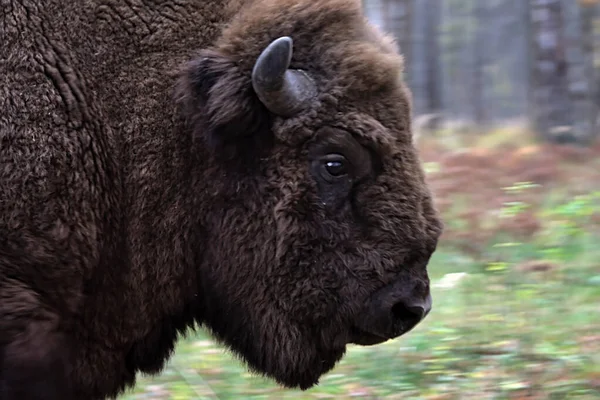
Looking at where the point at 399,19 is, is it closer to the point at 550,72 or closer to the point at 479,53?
the point at 550,72

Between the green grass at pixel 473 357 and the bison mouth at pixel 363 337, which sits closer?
the bison mouth at pixel 363 337

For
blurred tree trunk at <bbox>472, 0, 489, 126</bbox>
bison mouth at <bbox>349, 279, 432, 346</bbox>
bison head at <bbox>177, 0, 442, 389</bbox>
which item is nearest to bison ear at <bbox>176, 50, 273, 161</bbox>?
bison head at <bbox>177, 0, 442, 389</bbox>

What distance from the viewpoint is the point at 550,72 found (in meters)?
11.3

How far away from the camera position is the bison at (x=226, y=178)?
12.1 ft

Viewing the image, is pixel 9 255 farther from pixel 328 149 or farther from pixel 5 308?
pixel 328 149

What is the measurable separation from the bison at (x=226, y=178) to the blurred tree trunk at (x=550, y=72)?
7627mm

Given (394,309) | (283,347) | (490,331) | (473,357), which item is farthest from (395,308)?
(490,331)

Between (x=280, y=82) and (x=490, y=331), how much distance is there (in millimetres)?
2693

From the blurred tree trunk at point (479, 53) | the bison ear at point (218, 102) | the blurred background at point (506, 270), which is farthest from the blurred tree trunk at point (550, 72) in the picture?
the blurred tree trunk at point (479, 53)

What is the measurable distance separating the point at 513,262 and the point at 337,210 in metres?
3.48

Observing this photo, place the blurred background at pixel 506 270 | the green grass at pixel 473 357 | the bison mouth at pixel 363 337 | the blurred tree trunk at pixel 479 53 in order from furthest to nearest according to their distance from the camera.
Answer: the blurred tree trunk at pixel 479 53
the blurred background at pixel 506 270
the green grass at pixel 473 357
the bison mouth at pixel 363 337

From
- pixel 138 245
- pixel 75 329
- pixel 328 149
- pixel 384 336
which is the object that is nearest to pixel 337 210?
pixel 328 149

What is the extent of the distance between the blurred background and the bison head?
1.33m

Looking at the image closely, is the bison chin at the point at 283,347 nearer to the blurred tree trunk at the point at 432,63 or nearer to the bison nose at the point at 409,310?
the bison nose at the point at 409,310
